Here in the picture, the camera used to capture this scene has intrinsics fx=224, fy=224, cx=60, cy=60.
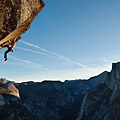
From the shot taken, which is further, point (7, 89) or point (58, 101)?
point (58, 101)

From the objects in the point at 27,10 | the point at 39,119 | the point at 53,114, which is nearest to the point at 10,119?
the point at 39,119

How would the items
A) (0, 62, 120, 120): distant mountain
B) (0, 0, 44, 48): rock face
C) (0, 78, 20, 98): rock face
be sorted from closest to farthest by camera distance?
(0, 0, 44, 48): rock face < (0, 62, 120, 120): distant mountain < (0, 78, 20, 98): rock face

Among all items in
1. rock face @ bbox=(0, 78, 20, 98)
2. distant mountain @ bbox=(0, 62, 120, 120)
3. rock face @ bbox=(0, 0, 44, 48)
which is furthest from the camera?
rock face @ bbox=(0, 78, 20, 98)

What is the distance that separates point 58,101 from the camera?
13150cm

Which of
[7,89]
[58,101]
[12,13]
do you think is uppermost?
[7,89]

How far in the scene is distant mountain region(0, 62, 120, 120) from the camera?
8626 cm

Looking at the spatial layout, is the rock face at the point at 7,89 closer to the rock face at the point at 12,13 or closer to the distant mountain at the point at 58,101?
the distant mountain at the point at 58,101

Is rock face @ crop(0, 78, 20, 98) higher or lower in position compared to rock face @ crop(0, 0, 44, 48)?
higher

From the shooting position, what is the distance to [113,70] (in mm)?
94875

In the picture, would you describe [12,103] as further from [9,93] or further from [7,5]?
[7,5]

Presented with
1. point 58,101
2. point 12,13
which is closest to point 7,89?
point 58,101

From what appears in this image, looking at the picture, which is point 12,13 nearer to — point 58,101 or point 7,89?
point 7,89

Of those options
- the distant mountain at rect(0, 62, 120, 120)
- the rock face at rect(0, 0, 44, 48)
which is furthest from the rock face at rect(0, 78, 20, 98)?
the rock face at rect(0, 0, 44, 48)

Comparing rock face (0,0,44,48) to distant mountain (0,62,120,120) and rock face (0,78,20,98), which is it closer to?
distant mountain (0,62,120,120)
